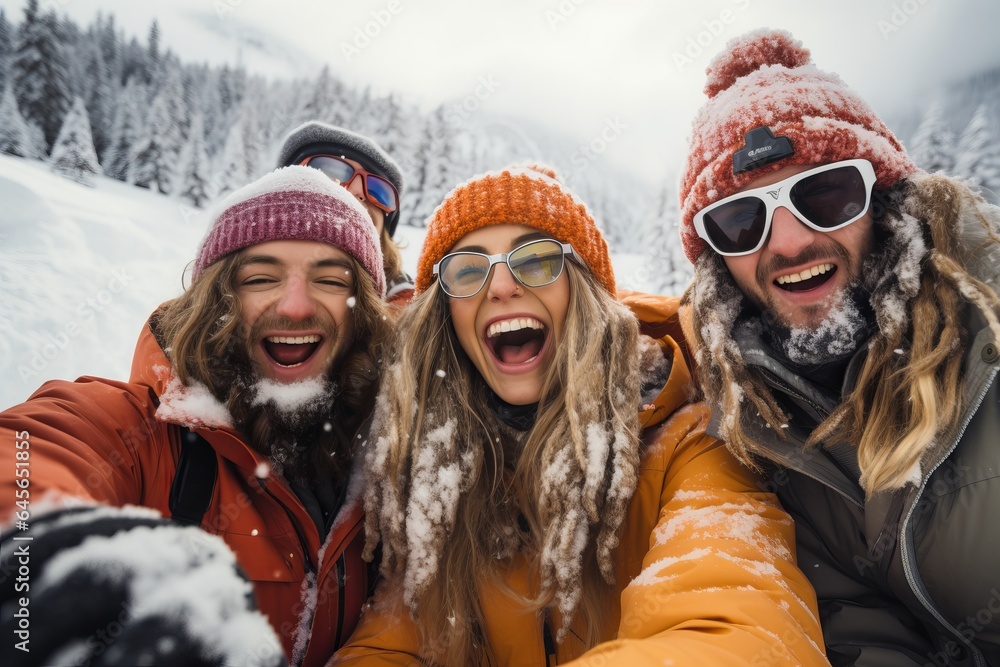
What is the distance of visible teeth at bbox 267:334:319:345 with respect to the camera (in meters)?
2.49

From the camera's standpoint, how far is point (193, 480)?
6.52ft

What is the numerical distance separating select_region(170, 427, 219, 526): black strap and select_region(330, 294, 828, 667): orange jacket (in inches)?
35.8

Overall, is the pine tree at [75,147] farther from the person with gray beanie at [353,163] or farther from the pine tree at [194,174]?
the person with gray beanie at [353,163]

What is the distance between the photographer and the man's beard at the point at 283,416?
2.28 meters

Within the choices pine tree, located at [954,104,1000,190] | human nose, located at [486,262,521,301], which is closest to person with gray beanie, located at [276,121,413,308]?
human nose, located at [486,262,521,301]

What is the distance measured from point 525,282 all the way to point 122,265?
11.9m

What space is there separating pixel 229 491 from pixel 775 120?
2.95m

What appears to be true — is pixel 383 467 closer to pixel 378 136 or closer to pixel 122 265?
pixel 122 265

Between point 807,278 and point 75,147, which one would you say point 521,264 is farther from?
point 75,147

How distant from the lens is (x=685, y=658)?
1.22 meters

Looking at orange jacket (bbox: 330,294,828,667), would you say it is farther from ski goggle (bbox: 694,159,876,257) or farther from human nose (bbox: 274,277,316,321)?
human nose (bbox: 274,277,316,321)

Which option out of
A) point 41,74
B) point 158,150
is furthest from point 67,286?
point 158,150

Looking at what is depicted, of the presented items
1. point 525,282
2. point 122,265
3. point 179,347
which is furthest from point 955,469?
point 122,265

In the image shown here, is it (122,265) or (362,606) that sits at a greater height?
(362,606)
